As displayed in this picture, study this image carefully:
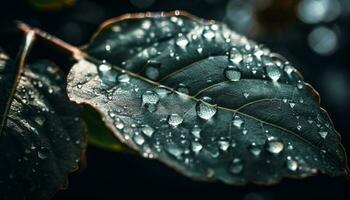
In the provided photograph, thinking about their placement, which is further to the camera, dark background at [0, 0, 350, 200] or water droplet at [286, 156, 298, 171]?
dark background at [0, 0, 350, 200]

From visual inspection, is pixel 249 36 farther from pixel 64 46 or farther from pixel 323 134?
pixel 323 134

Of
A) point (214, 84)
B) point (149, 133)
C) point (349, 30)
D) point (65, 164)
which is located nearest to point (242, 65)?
point (214, 84)

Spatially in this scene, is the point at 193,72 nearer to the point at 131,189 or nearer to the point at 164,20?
the point at 164,20

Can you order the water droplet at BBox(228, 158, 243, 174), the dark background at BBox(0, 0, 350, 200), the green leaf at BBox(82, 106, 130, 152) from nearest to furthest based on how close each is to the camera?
the water droplet at BBox(228, 158, 243, 174)
the green leaf at BBox(82, 106, 130, 152)
the dark background at BBox(0, 0, 350, 200)

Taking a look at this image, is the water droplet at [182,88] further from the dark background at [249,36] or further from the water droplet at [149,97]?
the dark background at [249,36]

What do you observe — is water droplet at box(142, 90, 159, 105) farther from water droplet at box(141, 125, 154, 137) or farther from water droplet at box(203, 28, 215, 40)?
water droplet at box(203, 28, 215, 40)

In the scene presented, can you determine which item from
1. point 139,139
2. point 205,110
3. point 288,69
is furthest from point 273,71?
point 139,139

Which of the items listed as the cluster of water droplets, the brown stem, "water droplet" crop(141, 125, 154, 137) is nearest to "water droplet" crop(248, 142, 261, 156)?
the cluster of water droplets
